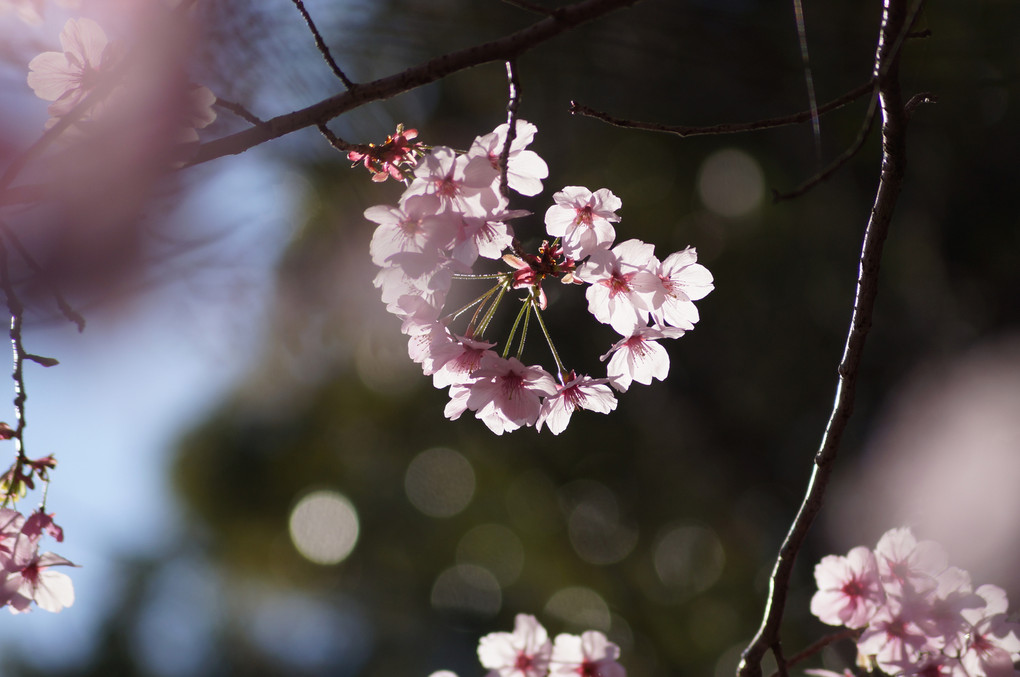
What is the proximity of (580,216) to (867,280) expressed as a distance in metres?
0.39

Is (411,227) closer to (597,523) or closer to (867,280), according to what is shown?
(867,280)

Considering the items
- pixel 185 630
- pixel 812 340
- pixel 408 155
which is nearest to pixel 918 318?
pixel 812 340

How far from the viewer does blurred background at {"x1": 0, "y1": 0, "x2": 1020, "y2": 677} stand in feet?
6.97

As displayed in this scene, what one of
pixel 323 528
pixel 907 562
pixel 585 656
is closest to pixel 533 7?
pixel 907 562

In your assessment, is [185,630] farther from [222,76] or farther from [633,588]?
[222,76]

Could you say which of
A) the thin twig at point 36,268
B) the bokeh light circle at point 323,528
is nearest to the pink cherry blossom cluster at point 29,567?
the thin twig at point 36,268

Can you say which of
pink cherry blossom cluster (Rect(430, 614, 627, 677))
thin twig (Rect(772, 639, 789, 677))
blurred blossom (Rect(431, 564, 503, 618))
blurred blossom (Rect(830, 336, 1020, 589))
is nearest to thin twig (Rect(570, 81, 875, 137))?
thin twig (Rect(772, 639, 789, 677))

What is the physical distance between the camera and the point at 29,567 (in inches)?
46.7

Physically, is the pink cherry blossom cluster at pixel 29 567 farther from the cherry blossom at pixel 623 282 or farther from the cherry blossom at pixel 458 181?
the cherry blossom at pixel 623 282

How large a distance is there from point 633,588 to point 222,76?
4776 millimetres

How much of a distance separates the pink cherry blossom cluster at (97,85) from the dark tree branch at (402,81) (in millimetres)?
203

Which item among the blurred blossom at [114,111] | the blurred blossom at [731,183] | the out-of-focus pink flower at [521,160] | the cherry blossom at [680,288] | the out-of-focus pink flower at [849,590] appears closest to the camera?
the blurred blossom at [114,111]

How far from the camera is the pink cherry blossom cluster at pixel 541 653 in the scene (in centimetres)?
142

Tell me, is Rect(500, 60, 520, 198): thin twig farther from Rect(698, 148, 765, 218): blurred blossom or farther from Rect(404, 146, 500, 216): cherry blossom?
Rect(698, 148, 765, 218): blurred blossom
